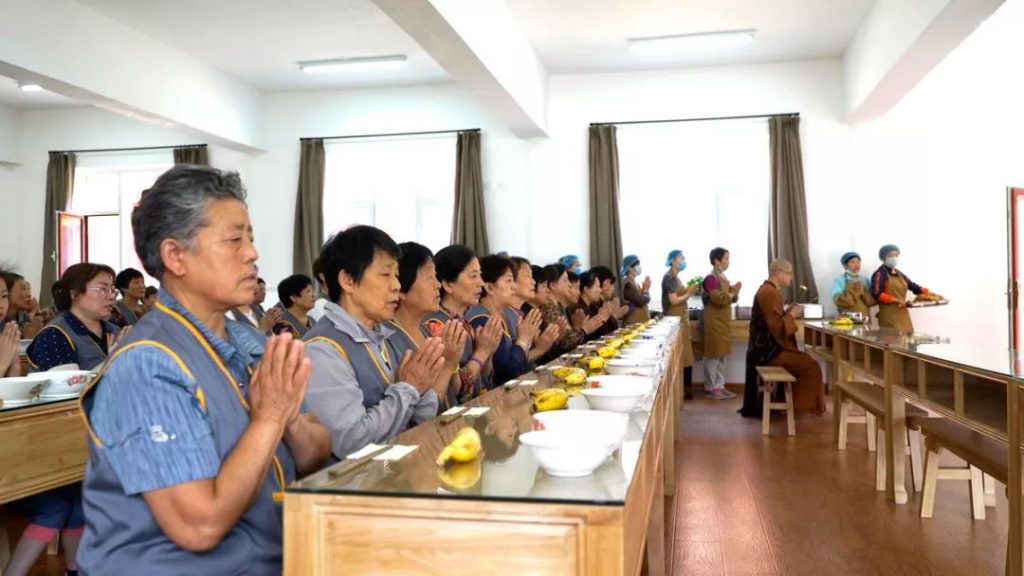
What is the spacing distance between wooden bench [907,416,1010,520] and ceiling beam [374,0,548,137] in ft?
11.1

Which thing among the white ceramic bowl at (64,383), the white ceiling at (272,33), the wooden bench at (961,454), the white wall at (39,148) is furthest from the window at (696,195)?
the white ceramic bowl at (64,383)

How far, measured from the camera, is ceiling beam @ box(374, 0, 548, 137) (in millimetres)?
4852

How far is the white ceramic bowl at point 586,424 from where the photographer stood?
141 centimetres

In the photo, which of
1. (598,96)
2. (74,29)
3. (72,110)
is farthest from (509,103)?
(72,110)

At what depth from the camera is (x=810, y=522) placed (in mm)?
3646

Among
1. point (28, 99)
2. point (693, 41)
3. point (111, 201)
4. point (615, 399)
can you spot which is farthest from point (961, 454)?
point (28, 99)

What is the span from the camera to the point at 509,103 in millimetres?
7016

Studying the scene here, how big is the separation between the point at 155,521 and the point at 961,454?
119 inches

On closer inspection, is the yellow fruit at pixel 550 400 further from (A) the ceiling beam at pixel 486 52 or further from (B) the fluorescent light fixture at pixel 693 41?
(B) the fluorescent light fixture at pixel 693 41

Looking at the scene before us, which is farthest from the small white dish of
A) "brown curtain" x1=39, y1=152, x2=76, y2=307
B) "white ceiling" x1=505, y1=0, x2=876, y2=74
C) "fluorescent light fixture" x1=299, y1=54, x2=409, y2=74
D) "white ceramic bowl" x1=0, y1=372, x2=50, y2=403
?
"brown curtain" x1=39, y1=152, x2=76, y2=307

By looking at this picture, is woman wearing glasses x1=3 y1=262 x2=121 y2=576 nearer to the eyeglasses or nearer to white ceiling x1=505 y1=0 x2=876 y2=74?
the eyeglasses

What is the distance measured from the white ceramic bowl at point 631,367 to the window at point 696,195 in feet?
18.8

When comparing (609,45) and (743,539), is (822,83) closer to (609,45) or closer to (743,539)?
(609,45)

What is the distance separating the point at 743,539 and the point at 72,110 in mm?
9163
